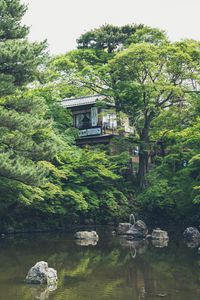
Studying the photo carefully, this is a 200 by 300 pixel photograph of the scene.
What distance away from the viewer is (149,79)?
31141mm

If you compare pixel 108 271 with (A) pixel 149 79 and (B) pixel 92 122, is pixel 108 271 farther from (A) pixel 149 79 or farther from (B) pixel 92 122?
(B) pixel 92 122

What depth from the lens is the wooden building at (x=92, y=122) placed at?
36.2 metres

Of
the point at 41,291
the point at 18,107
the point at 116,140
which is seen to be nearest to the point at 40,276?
the point at 41,291

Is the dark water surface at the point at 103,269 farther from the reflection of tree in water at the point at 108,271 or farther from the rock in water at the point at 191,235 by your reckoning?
the rock in water at the point at 191,235

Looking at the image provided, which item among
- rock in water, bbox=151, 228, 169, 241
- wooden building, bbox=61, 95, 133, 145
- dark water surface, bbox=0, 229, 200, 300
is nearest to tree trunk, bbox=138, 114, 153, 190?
wooden building, bbox=61, 95, 133, 145

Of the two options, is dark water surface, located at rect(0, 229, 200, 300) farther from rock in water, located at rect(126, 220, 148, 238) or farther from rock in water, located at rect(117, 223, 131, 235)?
rock in water, located at rect(117, 223, 131, 235)

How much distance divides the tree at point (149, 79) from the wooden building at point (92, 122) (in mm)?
3417

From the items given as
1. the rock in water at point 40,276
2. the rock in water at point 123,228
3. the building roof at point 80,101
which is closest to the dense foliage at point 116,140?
the building roof at point 80,101

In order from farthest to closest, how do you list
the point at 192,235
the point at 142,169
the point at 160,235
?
the point at 142,169 < the point at 160,235 < the point at 192,235

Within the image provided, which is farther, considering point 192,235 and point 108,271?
point 192,235

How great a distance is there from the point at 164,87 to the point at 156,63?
180 cm

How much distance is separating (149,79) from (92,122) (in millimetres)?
7775

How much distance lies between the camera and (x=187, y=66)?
29.6m

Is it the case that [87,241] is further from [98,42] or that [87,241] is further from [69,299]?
[98,42]
